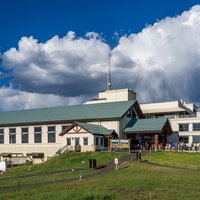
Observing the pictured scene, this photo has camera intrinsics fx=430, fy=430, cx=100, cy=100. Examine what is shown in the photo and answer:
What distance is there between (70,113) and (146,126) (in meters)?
13.8

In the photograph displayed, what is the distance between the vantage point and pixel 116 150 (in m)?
57.2

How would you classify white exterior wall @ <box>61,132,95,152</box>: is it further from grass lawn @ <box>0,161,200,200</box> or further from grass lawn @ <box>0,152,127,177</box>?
grass lawn @ <box>0,161,200,200</box>

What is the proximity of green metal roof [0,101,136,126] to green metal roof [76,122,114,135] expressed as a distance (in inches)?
81.1

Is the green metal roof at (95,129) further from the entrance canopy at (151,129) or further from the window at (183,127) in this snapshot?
the window at (183,127)

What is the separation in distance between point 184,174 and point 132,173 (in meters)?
4.36

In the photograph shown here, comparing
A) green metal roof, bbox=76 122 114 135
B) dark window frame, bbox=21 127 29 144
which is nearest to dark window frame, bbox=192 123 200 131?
green metal roof, bbox=76 122 114 135

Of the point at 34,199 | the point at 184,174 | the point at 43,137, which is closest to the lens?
the point at 34,199

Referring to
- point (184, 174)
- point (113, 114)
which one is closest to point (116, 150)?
point (113, 114)

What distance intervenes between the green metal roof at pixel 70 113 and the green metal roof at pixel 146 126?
2.59 meters

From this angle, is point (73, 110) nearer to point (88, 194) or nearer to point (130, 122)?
point (130, 122)

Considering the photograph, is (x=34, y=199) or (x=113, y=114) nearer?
(x=34, y=199)

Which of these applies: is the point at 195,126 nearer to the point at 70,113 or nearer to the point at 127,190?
the point at 70,113

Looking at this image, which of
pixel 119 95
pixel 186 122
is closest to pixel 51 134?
pixel 119 95

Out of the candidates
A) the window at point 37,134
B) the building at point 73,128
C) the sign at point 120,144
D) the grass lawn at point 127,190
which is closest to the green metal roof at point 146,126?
the building at point 73,128
